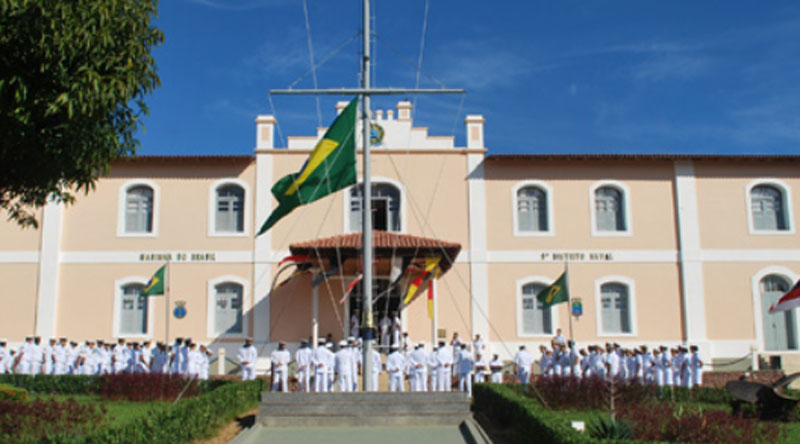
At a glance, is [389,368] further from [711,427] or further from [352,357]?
[711,427]

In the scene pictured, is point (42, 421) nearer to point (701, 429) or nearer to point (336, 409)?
point (336, 409)

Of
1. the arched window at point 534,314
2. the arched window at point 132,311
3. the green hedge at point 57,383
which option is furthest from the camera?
the arched window at point 534,314

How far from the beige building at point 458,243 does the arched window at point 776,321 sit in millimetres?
48

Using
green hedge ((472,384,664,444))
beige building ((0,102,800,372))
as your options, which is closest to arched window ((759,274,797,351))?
beige building ((0,102,800,372))

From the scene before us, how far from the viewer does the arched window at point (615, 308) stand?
973 inches

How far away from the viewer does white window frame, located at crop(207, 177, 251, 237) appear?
25.0m

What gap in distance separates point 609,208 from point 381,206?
7971 mm

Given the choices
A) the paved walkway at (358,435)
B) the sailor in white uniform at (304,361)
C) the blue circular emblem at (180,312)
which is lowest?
the paved walkway at (358,435)

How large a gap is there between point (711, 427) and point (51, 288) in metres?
21.4

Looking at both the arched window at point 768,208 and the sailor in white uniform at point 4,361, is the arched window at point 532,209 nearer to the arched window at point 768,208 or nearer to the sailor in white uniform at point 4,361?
the arched window at point 768,208

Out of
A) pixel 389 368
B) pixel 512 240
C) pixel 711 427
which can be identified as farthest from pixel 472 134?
pixel 711 427

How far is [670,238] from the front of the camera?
82.7 ft

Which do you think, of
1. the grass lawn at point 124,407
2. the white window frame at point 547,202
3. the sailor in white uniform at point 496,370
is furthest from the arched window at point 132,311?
the white window frame at point 547,202

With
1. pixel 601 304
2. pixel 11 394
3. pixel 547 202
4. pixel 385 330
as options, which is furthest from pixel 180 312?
pixel 601 304
